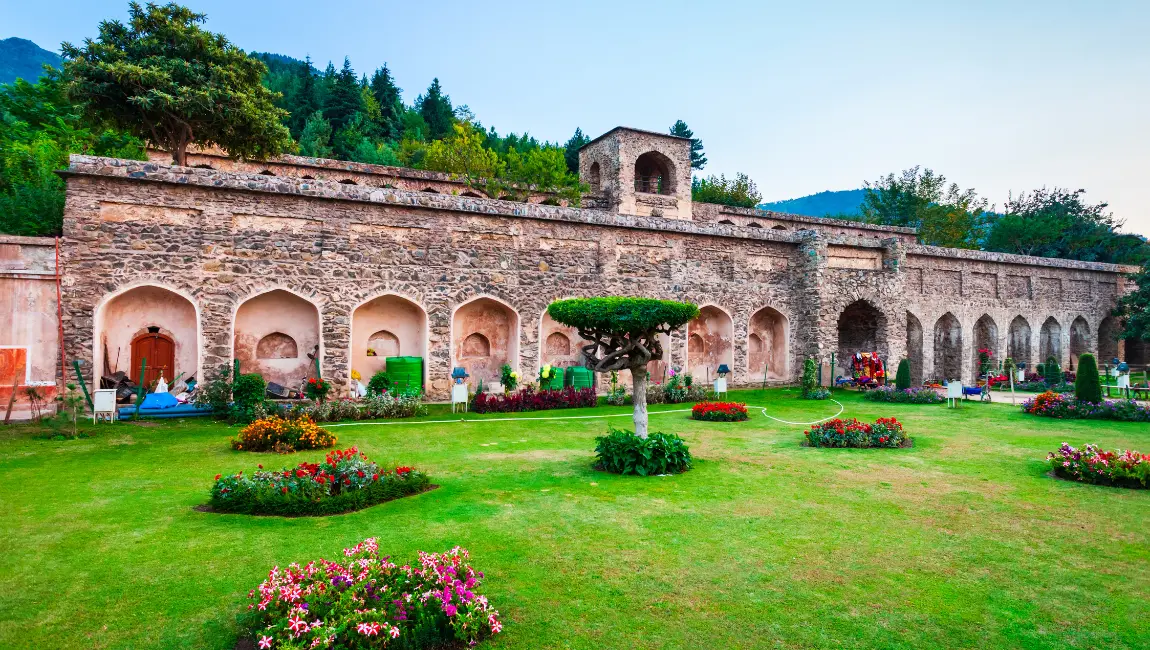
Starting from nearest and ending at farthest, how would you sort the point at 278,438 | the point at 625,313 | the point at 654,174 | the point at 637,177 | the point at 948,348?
Answer: the point at 625,313 < the point at 278,438 < the point at 948,348 < the point at 637,177 < the point at 654,174

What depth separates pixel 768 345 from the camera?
941 inches

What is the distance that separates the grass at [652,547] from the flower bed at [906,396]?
337 inches

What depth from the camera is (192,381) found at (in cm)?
1550

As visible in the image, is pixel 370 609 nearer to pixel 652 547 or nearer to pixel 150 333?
pixel 652 547

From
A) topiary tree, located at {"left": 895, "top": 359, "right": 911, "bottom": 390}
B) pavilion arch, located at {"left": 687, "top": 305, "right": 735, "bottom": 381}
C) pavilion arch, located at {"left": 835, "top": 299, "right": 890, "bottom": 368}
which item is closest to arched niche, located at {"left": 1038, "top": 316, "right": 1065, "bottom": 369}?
pavilion arch, located at {"left": 835, "top": 299, "right": 890, "bottom": 368}

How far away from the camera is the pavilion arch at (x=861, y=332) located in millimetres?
23969

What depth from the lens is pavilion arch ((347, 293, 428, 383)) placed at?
17.7 meters

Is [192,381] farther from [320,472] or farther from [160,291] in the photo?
[320,472]

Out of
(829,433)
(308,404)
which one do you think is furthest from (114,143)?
(829,433)

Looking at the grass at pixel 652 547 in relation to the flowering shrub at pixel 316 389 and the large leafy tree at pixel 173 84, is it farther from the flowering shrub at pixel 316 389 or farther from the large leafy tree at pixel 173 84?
the large leafy tree at pixel 173 84

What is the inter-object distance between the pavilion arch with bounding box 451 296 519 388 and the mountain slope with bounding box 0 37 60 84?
7644 inches

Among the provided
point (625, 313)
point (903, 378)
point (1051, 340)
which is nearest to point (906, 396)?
point (903, 378)

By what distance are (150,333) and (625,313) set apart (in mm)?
12666

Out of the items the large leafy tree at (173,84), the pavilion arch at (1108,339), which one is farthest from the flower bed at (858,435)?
the pavilion arch at (1108,339)
